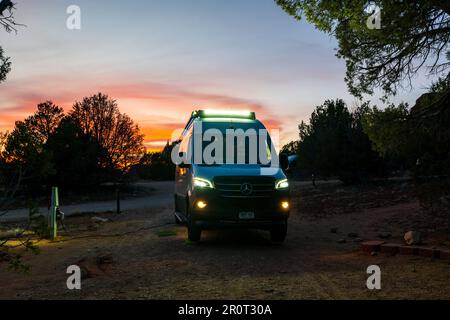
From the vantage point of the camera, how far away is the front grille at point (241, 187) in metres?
8.74

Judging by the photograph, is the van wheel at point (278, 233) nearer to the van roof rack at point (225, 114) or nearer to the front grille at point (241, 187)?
the front grille at point (241, 187)

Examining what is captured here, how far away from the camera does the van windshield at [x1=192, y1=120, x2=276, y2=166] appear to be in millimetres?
9578

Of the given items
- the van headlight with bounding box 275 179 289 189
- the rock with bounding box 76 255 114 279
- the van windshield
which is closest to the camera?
the rock with bounding box 76 255 114 279

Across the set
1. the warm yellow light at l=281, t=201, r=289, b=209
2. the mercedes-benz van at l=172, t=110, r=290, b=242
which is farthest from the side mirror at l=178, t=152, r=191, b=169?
the warm yellow light at l=281, t=201, r=289, b=209

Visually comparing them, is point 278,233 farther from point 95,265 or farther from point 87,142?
point 87,142

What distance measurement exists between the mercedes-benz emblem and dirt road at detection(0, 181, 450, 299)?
1147 mm

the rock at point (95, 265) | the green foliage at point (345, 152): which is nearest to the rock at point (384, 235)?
the rock at point (95, 265)

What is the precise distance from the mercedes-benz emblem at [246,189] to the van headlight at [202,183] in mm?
627

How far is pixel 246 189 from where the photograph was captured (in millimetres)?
8781

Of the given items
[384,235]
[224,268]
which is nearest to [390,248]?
[384,235]

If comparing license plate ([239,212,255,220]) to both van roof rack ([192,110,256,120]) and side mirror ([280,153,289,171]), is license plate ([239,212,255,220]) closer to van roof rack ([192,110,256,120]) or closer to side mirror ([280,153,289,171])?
side mirror ([280,153,289,171])
